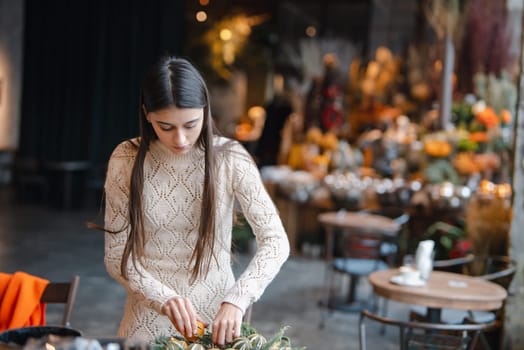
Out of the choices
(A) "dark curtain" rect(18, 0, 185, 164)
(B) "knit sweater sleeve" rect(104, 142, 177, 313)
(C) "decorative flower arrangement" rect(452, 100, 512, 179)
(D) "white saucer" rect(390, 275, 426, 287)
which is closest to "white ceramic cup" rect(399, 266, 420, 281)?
(D) "white saucer" rect(390, 275, 426, 287)

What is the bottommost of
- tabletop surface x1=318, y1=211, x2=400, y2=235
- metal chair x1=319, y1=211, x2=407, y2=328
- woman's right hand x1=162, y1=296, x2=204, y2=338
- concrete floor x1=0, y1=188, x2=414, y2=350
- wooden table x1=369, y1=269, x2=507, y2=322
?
concrete floor x1=0, y1=188, x2=414, y2=350

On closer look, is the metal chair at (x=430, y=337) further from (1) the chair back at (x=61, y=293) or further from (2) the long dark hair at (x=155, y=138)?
(2) the long dark hair at (x=155, y=138)

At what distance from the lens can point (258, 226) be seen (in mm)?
2023

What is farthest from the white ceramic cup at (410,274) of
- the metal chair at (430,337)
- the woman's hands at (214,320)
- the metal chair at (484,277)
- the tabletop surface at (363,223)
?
the woman's hands at (214,320)

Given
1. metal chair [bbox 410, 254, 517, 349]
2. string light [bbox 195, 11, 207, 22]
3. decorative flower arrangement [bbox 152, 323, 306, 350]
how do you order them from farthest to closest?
1. string light [bbox 195, 11, 207, 22]
2. metal chair [bbox 410, 254, 517, 349]
3. decorative flower arrangement [bbox 152, 323, 306, 350]

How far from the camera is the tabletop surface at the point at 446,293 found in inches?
155

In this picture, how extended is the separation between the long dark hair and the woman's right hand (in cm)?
22

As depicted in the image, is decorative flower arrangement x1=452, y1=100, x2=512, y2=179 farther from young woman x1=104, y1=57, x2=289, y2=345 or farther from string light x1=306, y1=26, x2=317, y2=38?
string light x1=306, y1=26, x2=317, y2=38

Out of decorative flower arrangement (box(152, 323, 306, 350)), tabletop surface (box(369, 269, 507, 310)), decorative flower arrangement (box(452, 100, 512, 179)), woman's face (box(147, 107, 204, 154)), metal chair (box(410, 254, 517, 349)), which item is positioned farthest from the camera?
decorative flower arrangement (box(452, 100, 512, 179))

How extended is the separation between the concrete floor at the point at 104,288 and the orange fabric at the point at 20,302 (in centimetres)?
117

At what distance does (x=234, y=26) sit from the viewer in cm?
1482

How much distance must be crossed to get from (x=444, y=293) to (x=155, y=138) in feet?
8.00

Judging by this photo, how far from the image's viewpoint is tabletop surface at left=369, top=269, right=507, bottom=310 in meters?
3.93

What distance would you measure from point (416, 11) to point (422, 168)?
5.40 metres
